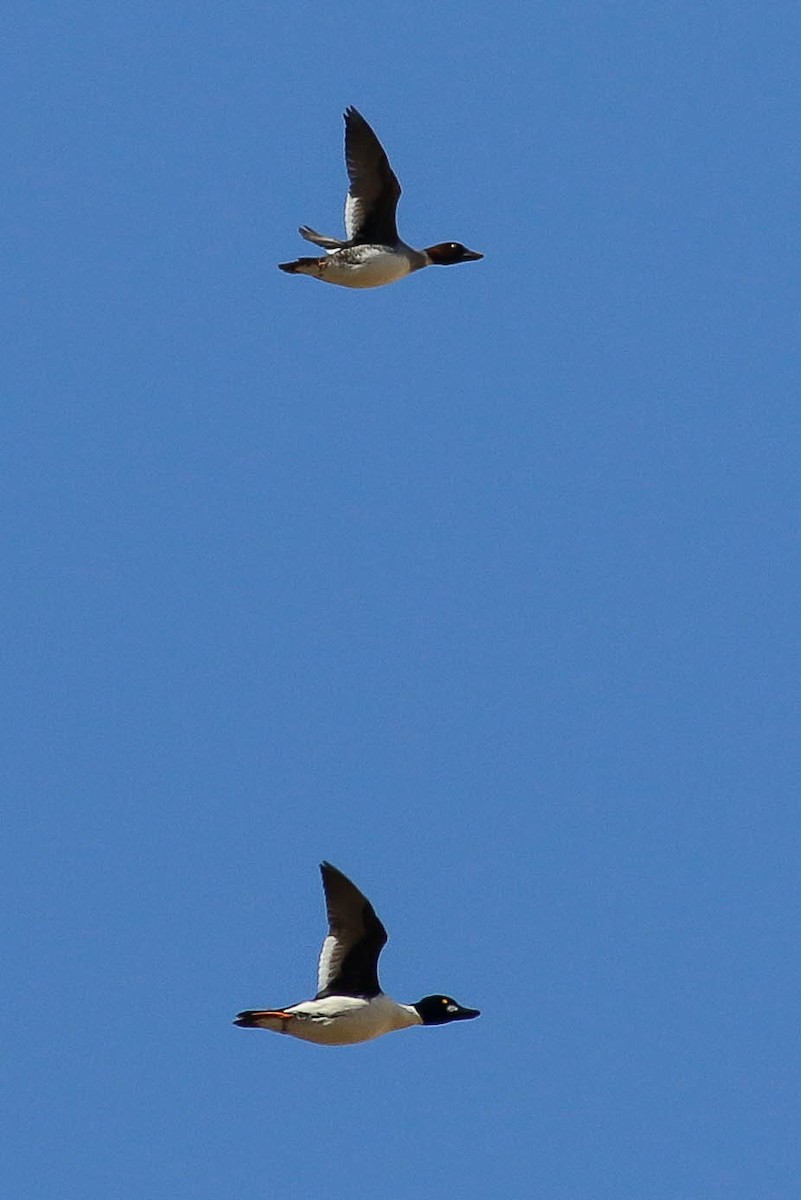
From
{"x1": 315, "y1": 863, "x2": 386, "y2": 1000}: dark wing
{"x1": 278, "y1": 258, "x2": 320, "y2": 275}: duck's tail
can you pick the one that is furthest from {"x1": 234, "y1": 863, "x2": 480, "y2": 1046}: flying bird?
{"x1": 278, "y1": 258, "x2": 320, "y2": 275}: duck's tail

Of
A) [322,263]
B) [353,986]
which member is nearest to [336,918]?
[353,986]

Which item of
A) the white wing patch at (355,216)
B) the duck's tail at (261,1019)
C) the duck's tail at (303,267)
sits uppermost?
the white wing patch at (355,216)

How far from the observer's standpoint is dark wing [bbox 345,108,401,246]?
2050 centimetres

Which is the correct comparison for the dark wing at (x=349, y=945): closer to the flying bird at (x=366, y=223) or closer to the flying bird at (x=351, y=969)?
the flying bird at (x=351, y=969)

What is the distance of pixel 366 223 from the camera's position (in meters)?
20.7

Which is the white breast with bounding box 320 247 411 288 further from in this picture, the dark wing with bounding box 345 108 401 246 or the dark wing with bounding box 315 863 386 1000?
the dark wing with bounding box 315 863 386 1000

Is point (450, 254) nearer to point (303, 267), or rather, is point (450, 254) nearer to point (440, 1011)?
point (303, 267)

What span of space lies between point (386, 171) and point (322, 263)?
96 cm

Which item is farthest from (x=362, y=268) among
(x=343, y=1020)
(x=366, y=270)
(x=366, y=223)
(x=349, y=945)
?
(x=343, y=1020)

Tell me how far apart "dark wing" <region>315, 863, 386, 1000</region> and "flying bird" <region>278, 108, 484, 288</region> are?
16.1ft

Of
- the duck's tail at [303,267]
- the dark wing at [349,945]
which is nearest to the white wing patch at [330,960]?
the dark wing at [349,945]

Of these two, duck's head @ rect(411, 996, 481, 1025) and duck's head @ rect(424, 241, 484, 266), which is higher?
duck's head @ rect(424, 241, 484, 266)

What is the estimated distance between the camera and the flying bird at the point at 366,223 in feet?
66.8

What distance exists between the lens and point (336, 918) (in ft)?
58.8
